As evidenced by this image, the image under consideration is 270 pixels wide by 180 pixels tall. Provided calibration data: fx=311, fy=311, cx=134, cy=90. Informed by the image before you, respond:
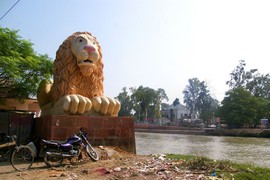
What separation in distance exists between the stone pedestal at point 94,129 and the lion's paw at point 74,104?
0.20 metres

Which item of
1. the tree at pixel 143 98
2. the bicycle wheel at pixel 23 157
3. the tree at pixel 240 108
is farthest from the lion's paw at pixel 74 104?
the tree at pixel 143 98

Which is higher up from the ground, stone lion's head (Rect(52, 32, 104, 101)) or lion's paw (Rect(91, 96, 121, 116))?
stone lion's head (Rect(52, 32, 104, 101))

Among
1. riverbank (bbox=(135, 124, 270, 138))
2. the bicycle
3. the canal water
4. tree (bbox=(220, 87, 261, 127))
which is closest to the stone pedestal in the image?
the bicycle

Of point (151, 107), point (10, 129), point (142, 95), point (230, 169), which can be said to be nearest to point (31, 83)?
point (10, 129)

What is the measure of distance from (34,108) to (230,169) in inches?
461

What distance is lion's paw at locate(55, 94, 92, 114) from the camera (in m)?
7.84

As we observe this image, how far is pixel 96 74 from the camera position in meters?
9.03

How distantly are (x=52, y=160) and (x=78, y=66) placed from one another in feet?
9.37

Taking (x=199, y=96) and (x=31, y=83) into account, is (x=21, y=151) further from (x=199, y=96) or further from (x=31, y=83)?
(x=199, y=96)

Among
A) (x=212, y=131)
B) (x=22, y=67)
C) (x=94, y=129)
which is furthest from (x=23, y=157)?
(x=212, y=131)

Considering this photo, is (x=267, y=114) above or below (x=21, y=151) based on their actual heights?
above

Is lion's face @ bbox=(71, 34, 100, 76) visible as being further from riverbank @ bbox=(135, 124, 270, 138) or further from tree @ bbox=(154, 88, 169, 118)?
tree @ bbox=(154, 88, 169, 118)

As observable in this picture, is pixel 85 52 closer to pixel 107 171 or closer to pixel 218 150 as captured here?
pixel 107 171

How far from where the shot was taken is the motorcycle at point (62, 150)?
6.77 meters
